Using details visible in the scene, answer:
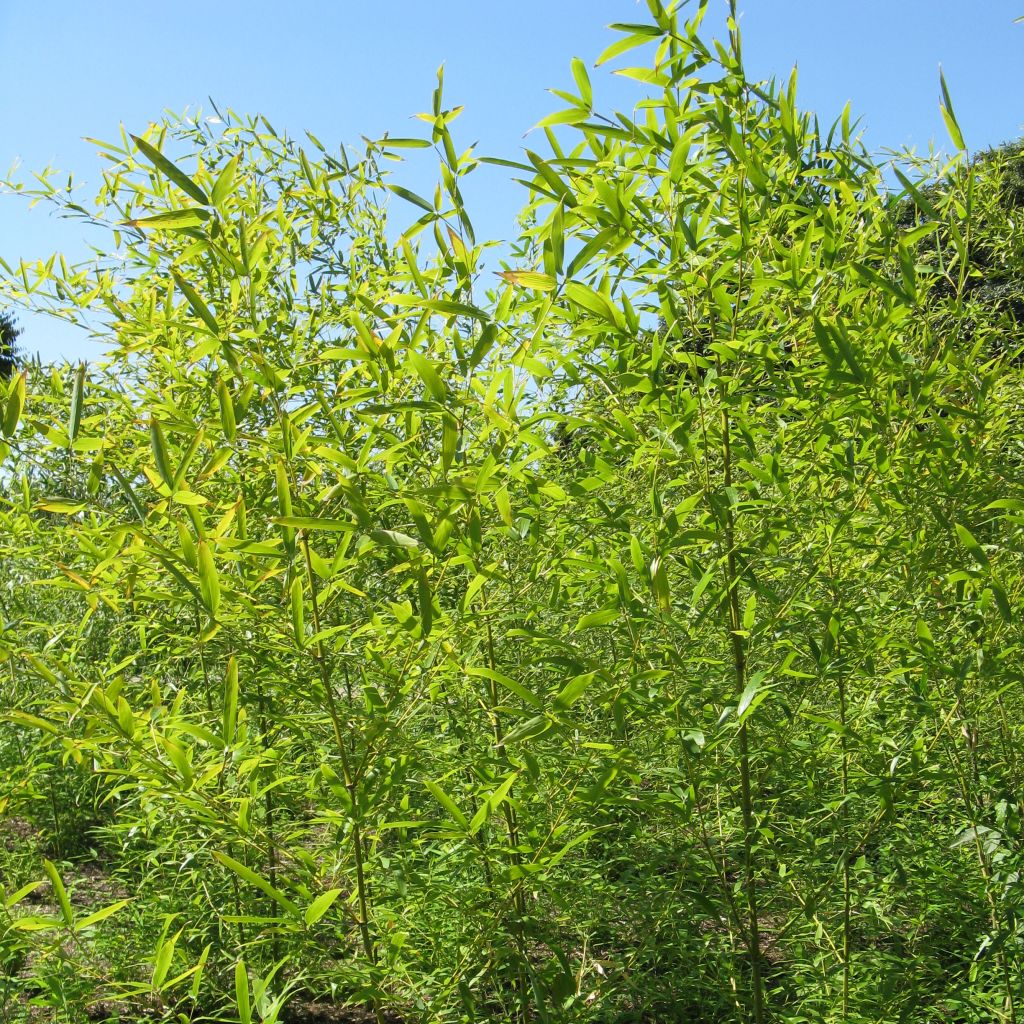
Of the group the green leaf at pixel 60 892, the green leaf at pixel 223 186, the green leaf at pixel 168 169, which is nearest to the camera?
the green leaf at pixel 168 169

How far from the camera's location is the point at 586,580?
6.44 feet

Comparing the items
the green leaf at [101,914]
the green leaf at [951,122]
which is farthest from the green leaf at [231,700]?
the green leaf at [951,122]

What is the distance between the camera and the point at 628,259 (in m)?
1.87

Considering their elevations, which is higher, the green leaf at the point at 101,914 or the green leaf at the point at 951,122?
the green leaf at the point at 951,122

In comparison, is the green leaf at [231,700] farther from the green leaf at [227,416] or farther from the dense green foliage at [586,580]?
the green leaf at [227,416]

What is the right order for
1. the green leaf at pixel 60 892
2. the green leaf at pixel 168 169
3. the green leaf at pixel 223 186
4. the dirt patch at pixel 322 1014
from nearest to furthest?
1. the green leaf at pixel 168 169
2. the green leaf at pixel 223 186
3. the green leaf at pixel 60 892
4. the dirt patch at pixel 322 1014

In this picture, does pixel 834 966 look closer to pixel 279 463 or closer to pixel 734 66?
pixel 279 463

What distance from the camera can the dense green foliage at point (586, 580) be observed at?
1.47 meters

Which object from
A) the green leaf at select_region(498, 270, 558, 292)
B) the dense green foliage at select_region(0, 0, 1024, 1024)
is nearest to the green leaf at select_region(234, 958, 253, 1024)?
the dense green foliage at select_region(0, 0, 1024, 1024)

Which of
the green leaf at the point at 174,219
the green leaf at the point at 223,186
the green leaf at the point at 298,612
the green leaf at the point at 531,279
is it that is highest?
the green leaf at the point at 223,186

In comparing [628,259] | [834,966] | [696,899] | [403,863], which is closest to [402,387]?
[628,259]

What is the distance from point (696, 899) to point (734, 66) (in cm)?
161

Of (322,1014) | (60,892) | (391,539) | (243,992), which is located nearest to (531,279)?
(391,539)

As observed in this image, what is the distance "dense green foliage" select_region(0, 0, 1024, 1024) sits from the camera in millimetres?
1466
